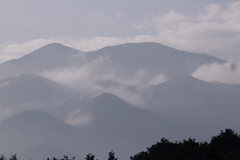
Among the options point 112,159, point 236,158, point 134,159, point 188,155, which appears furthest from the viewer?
point 134,159

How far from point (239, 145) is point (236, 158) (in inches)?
1085

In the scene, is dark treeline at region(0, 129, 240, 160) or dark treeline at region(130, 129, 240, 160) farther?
dark treeline at region(130, 129, 240, 160)

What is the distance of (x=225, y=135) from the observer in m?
84.5

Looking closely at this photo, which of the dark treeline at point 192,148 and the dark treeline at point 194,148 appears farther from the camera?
the dark treeline at point 194,148

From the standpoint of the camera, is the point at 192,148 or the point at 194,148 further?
the point at 194,148

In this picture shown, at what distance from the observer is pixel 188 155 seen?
252 feet

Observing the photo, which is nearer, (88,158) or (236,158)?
(236,158)

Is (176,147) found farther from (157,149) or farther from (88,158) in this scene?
(88,158)

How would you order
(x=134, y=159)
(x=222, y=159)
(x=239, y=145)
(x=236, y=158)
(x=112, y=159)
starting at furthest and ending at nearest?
(x=134, y=159)
(x=239, y=145)
(x=112, y=159)
(x=222, y=159)
(x=236, y=158)

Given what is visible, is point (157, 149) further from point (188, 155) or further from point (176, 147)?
point (188, 155)

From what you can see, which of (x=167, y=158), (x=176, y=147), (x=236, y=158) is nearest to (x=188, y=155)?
(x=167, y=158)

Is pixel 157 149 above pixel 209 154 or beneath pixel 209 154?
above

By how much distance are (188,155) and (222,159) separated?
1596 cm

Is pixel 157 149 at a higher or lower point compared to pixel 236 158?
higher
